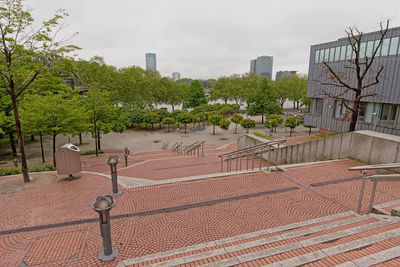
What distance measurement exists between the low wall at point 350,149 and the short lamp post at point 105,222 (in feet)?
21.3

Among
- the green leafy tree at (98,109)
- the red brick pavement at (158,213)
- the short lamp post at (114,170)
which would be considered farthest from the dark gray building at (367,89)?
the green leafy tree at (98,109)

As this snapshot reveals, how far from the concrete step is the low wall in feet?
13.3

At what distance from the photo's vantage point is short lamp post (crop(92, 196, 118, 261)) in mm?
4438

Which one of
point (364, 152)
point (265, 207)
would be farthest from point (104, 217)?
point (364, 152)

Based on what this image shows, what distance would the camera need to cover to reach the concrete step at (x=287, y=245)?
4.11 m

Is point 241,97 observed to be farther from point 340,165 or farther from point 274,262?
point 274,262

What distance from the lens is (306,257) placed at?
3994 millimetres

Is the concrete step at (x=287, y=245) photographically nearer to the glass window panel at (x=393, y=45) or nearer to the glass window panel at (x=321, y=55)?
the glass window panel at (x=393, y=45)

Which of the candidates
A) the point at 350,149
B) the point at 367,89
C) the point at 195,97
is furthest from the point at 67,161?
the point at 195,97

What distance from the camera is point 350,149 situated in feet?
36.5

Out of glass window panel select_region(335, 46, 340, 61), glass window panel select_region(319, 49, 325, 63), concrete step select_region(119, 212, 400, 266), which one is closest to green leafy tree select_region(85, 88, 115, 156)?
concrete step select_region(119, 212, 400, 266)

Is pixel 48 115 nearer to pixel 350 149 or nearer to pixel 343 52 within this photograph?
pixel 350 149

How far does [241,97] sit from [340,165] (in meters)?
67.8

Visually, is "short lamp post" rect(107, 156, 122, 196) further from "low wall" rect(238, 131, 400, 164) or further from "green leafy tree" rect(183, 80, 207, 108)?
"green leafy tree" rect(183, 80, 207, 108)
